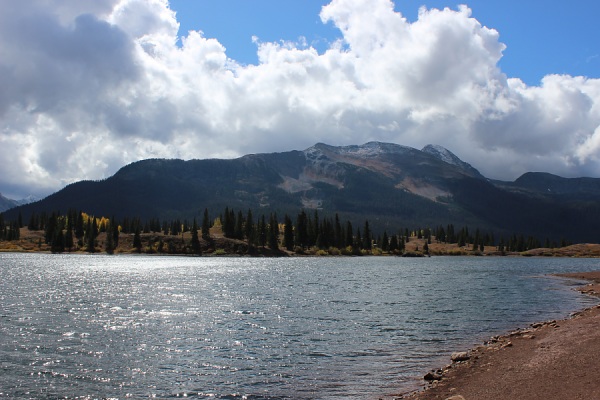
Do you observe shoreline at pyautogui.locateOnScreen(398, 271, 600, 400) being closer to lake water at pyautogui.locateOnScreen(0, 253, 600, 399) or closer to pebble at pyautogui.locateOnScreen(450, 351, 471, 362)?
pebble at pyautogui.locateOnScreen(450, 351, 471, 362)

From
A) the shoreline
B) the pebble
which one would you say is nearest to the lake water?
the pebble

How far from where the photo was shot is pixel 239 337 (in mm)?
42281

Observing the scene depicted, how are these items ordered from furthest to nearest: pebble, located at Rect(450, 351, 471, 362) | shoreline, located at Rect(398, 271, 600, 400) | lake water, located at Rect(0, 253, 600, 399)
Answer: pebble, located at Rect(450, 351, 471, 362), lake water, located at Rect(0, 253, 600, 399), shoreline, located at Rect(398, 271, 600, 400)

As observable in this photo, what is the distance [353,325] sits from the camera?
47969mm

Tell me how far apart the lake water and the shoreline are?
2.30 metres

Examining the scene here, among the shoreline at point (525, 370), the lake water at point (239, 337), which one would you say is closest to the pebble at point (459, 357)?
the shoreline at point (525, 370)

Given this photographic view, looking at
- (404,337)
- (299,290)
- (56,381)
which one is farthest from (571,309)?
(56,381)

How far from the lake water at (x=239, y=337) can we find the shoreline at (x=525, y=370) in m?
2.30

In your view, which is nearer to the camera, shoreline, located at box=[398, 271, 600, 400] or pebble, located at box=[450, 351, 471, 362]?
shoreline, located at box=[398, 271, 600, 400]

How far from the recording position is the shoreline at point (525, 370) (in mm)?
22453

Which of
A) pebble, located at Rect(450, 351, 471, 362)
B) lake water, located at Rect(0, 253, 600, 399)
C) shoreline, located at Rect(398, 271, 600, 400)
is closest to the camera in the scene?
shoreline, located at Rect(398, 271, 600, 400)

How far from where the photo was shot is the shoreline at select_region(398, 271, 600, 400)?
73.7 ft

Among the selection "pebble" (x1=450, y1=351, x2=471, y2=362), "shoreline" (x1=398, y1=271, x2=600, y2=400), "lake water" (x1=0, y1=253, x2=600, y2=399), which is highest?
"shoreline" (x1=398, y1=271, x2=600, y2=400)

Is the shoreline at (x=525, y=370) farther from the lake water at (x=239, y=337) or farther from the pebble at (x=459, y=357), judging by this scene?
the lake water at (x=239, y=337)
